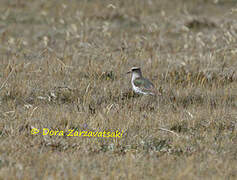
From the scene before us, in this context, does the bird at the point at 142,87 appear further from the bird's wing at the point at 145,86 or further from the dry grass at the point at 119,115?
the dry grass at the point at 119,115

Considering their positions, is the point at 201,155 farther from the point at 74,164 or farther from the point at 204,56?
the point at 204,56

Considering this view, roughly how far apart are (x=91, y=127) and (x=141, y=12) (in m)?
10.7

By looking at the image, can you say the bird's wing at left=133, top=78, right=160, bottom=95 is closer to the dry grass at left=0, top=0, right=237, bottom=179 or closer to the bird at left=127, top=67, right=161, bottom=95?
the bird at left=127, top=67, right=161, bottom=95

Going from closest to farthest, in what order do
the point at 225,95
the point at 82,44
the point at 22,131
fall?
the point at 22,131 → the point at 225,95 → the point at 82,44

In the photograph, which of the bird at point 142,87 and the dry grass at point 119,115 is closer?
the dry grass at point 119,115

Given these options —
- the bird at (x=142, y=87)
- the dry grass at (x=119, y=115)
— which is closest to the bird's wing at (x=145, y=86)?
the bird at (x=142, y=87)

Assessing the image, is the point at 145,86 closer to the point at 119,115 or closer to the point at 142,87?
the point at 142,87

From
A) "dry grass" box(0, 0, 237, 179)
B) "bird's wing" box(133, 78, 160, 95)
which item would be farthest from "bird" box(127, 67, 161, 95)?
"dry grass" box(0, 0, 237, 179)

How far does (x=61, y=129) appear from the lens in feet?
19.0

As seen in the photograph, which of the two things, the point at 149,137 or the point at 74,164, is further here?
the point at 149,137

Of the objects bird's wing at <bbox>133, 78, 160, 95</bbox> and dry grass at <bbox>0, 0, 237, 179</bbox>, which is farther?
bird's wing at <bbox>133, 78, 160, 95</bbox>

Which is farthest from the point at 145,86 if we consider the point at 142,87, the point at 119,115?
the point at 119,115

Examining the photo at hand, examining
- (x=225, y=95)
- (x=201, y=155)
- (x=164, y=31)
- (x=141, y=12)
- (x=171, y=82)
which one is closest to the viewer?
(x=201, y=155)

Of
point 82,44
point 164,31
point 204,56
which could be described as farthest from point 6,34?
point 204,56
